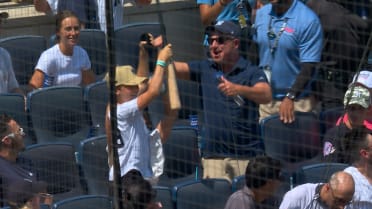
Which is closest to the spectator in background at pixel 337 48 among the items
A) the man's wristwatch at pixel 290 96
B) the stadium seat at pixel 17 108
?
the man's wristwatch at pixel 290 96

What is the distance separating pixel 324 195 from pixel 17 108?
2.05m

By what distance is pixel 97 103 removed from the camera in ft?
28.2

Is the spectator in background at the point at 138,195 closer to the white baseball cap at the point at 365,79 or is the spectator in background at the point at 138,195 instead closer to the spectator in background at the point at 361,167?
the spectator in background at the point at 361,167

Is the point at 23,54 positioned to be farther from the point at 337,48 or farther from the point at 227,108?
the point at 337,48

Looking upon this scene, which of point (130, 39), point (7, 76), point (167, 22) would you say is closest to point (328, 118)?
point (130, 39)

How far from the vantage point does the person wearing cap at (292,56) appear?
8539 millimetres

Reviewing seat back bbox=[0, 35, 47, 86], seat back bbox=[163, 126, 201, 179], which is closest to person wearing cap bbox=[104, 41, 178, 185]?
seat back bbox=[163, 126, 201, 179]

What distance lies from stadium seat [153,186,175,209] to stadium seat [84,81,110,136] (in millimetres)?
1020

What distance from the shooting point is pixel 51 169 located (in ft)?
26.1

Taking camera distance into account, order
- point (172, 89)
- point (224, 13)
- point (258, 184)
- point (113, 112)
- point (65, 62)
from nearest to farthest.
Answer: point (113, 112) → point (258, 184) → point (172, 89) → point (65, 62) → point (224, 13)

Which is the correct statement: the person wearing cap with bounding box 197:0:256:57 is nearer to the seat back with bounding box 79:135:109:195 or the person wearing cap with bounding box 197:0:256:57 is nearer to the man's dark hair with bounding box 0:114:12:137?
the seat back with bounding box 79:135:109:195

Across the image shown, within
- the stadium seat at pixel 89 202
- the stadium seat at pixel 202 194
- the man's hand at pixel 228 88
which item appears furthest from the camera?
the man's hand at pixel 228 88

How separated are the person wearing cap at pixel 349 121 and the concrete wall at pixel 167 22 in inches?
67.4

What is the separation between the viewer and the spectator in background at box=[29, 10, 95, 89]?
29.0 ft
